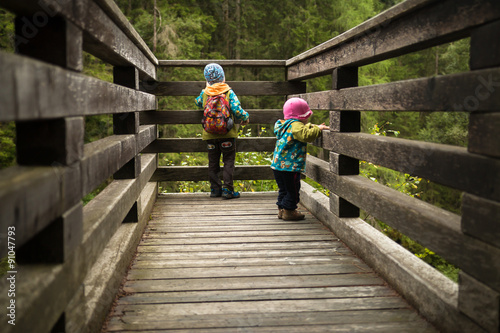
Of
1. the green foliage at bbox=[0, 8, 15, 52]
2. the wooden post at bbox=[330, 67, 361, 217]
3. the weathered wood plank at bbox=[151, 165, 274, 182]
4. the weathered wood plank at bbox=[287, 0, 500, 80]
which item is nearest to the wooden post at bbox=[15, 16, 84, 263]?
the weathered wood plank at bbox=[287, 0, 500, 80]

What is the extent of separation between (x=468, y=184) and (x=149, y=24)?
19.3 m

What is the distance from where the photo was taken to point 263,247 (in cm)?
391

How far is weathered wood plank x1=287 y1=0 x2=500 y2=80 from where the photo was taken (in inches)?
80.0

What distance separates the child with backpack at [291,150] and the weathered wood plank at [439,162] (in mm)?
1233

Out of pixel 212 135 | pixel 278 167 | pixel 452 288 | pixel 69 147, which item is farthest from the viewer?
pixel 212 135

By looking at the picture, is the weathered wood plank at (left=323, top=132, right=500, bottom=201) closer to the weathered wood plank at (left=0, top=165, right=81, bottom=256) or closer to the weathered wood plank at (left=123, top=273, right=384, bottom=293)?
the weathered wood plank at (left=123, top=273, right=384, bottom=293)

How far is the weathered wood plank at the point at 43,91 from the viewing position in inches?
48.9

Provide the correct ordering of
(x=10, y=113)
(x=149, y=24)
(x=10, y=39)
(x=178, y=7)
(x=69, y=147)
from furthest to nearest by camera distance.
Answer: (x=178, y=7) → (x=149, y=24) → (x=10, y=39) → (x=69, y=147) → (x=10, y=113)

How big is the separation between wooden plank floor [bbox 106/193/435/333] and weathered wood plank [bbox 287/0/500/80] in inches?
60.4

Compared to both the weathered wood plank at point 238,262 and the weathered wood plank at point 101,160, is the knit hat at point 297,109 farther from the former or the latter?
the weathered wood plank at point 101,160

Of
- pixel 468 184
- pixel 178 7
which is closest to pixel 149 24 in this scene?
pixel 178 7

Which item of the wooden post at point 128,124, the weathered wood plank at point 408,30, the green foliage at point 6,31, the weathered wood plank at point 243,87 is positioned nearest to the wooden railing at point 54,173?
the wooden post at point 128,124

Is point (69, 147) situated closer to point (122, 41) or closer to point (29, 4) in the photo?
point (29, 4)

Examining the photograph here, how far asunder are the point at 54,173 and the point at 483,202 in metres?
1.75
